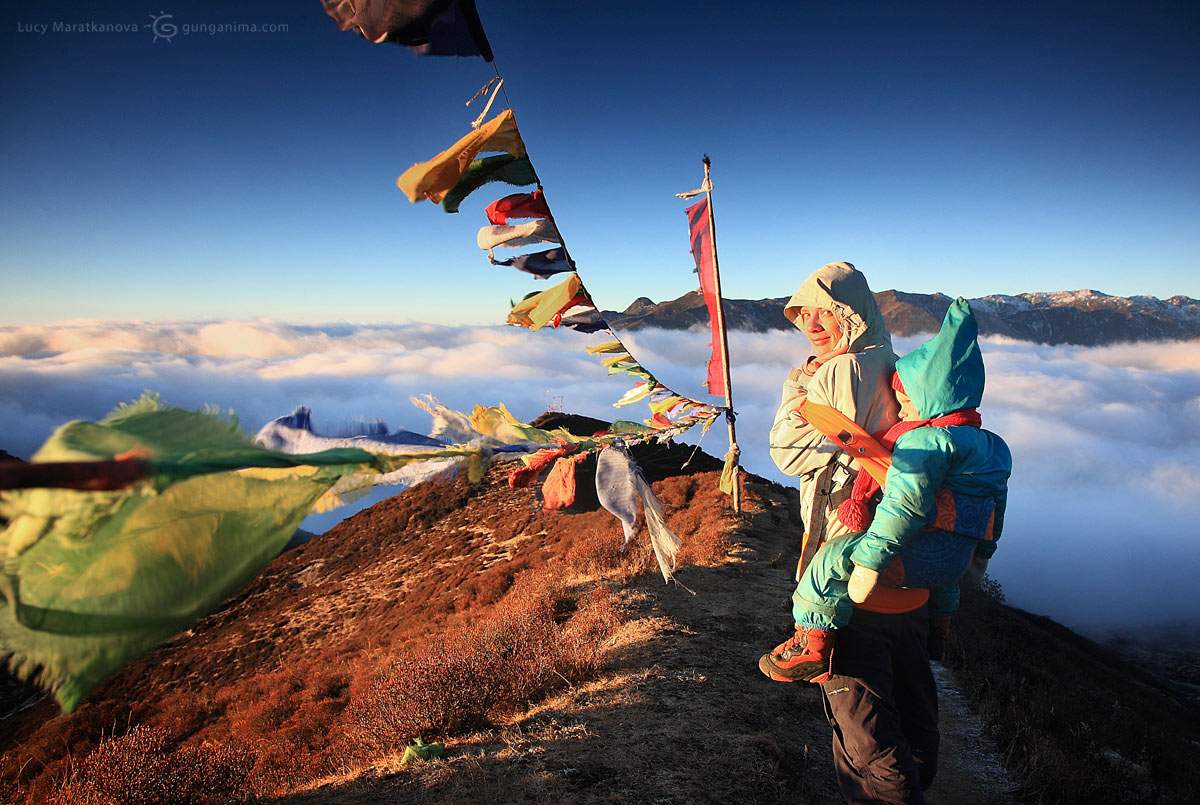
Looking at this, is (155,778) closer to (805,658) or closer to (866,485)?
(805,658)

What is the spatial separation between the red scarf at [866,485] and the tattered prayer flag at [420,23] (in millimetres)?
2647

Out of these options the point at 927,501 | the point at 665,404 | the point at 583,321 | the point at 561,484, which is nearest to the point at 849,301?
the point at 927,501

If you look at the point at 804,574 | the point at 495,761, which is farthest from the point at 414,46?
the point at 495,761

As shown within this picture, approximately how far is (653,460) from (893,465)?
17.9m

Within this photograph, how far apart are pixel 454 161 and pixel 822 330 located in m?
1.99

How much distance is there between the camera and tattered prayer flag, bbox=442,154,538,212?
2.93 metres

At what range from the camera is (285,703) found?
8.43 meters

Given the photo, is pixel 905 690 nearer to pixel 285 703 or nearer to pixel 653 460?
pixel 285 703

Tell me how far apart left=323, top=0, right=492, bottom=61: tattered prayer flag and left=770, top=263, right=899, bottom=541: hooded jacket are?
6.73ft

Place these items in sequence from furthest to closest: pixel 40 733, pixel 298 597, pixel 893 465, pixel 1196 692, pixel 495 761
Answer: pixel 1196 692 < pixel 298 597 < pixel 40 733 < pixel 495 761 < pixel 893 465

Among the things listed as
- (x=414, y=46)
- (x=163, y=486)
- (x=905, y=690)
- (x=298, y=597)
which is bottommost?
(x=298, y=597)

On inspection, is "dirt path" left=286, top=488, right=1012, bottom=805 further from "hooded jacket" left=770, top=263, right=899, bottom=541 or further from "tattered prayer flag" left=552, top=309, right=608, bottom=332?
"tattered prayer flag" left=552, top=309, right=608, bottom=332

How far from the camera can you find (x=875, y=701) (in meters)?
2.37

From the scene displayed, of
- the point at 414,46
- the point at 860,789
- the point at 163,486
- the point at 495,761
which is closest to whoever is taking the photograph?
the point at 163,486
